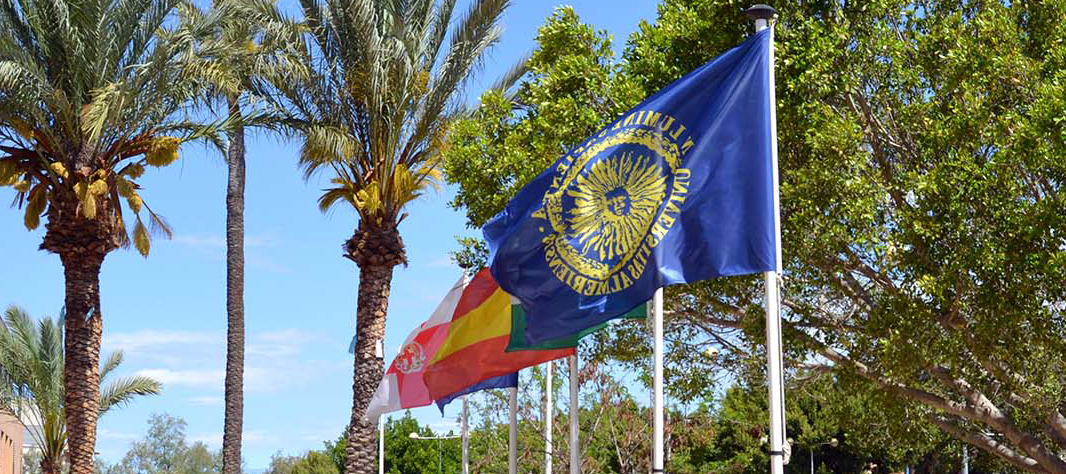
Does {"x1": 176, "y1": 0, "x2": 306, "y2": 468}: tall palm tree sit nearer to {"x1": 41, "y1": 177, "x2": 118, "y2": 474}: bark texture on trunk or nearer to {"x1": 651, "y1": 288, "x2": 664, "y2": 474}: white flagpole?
{"x1": 41, "y1": 177, "x2": 118, "y2": 474}: bark texture on trunk

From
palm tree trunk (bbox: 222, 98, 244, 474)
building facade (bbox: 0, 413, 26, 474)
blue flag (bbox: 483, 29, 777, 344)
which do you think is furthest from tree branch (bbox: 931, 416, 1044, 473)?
building facade (bbox: 0, 413, 26, 474)

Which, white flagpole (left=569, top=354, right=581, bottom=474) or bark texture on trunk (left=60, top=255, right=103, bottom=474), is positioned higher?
bark texture on trunk (left=60, top=255, right=103, bottom=474)

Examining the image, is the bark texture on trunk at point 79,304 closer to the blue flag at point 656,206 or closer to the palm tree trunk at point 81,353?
the palm tree trunk at point 81,353

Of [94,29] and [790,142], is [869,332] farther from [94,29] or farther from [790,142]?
[94,29]

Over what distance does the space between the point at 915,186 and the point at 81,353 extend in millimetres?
13688

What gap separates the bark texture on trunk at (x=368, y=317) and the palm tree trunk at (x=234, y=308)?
222 inches

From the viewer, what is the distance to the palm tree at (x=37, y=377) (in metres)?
35.7

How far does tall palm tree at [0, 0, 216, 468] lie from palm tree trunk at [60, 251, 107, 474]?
2 cm

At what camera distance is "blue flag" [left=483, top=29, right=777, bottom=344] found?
29.8 ft

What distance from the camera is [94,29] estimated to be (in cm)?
2108

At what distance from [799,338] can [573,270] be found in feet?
27.3

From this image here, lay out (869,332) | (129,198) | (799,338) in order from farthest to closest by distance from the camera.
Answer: (129,198), (799,338), (869,332)

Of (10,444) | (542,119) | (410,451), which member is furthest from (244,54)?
(410,451)

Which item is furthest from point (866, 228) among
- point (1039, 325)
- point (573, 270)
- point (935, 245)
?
point (573, 270)
